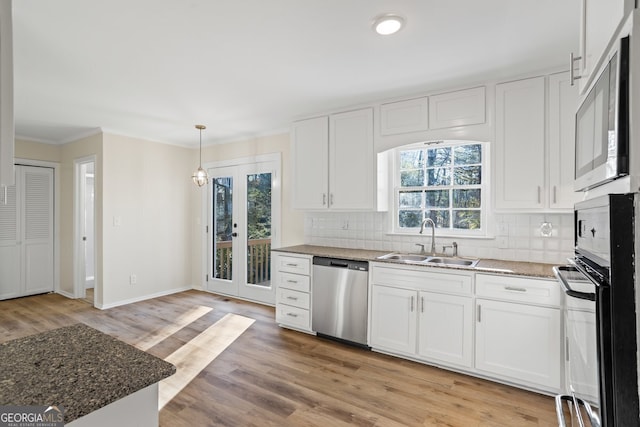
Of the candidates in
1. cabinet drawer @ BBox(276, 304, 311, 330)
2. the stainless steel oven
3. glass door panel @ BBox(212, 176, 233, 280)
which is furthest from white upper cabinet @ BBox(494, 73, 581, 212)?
glass door panel @ BBox(212, 176, 233, 280)

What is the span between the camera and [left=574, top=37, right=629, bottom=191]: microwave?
31.0 inches

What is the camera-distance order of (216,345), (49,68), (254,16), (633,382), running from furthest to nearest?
(216,345) → (49,68) → (254,16) → (633,382)

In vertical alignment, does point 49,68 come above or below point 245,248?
above

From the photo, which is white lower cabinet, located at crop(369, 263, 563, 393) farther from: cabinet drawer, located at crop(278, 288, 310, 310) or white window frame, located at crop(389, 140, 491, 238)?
cabinet drawer, located at crop(278, 288, 310, 310)

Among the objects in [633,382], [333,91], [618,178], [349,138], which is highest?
[333,91]

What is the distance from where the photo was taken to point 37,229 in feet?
17.1

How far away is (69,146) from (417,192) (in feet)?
17.8

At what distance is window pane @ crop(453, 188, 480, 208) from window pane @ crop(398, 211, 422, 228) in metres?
0.40

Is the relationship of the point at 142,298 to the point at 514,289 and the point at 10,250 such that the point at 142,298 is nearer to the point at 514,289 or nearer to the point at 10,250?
the point at 10,250

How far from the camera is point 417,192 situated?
11.7 feet

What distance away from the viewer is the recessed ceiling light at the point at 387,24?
76.0 inches

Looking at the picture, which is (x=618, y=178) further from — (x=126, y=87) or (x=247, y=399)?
(x=126, y=87)

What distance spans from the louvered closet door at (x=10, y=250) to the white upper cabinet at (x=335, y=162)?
14.8 feet

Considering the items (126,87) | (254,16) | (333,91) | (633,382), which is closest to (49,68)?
(126,87)
